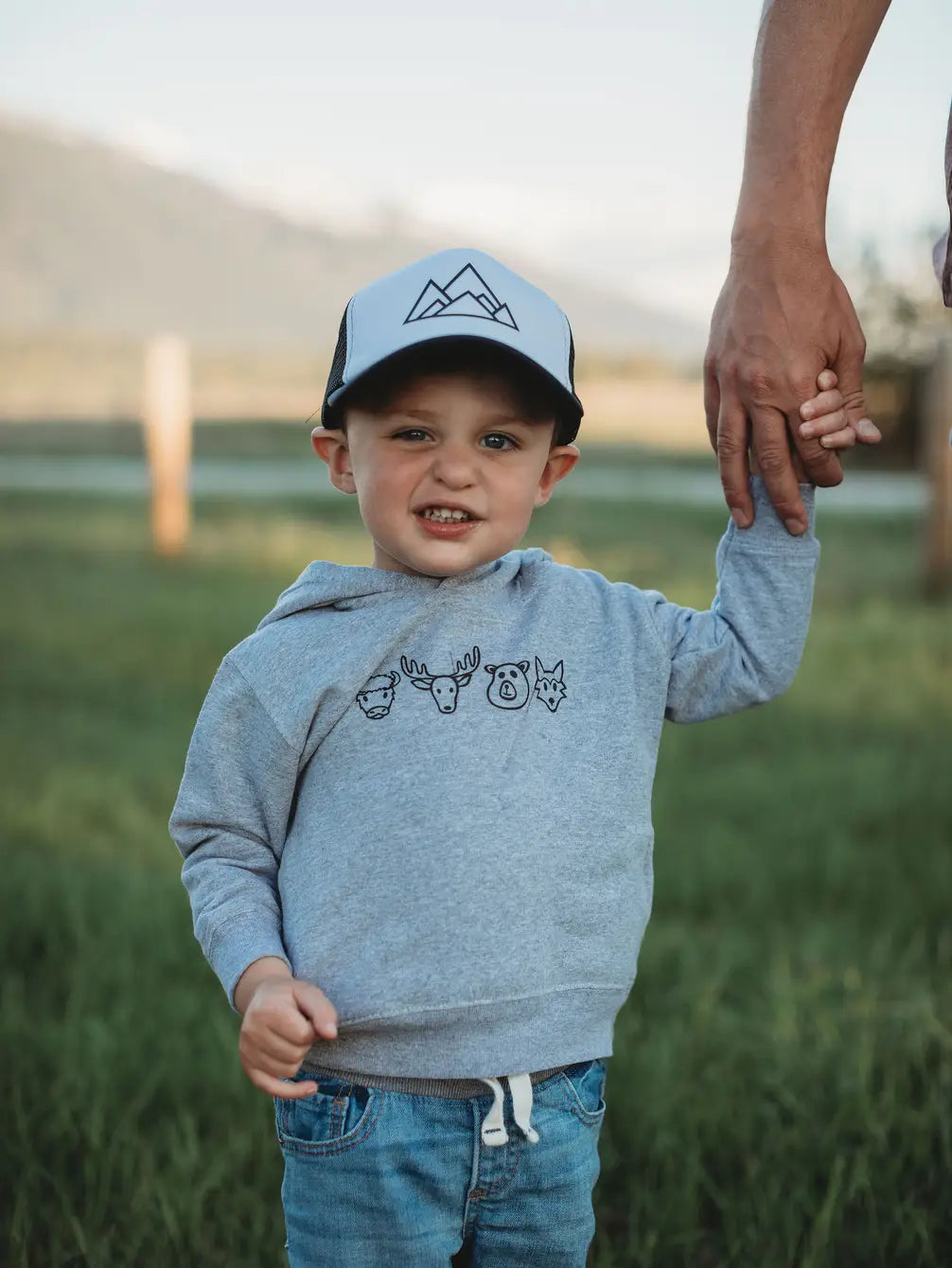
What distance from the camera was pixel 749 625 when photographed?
1692 mm

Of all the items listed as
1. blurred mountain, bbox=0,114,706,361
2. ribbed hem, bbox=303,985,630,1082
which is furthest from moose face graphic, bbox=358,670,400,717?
blurred mountain, bbox=0,114,706,361

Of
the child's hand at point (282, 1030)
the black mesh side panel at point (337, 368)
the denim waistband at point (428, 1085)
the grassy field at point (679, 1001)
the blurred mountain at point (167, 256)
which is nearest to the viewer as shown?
the child's hand at point (282, 1030)

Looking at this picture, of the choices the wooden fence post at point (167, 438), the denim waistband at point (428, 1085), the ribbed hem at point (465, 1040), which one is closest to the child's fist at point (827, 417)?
the ribbed hem at point (465, 1040)

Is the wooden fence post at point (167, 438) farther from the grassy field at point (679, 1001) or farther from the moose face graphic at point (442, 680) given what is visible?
the moose face graphic at point (442, 680)

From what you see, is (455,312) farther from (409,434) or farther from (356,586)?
(356,586)

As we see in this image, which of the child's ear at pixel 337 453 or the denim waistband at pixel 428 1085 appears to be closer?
the denim waistband at pixel 428 1085

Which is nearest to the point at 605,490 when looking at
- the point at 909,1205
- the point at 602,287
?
the point at 909,1205

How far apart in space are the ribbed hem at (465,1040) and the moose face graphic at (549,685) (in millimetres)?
325

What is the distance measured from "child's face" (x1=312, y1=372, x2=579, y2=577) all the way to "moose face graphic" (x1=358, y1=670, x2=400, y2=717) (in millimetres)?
132

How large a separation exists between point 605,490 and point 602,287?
13939 cm

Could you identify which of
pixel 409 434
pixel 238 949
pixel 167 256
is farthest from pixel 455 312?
pixel 167 256

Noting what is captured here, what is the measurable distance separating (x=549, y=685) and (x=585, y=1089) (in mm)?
470

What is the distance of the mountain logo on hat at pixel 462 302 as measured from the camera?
5.07 ft

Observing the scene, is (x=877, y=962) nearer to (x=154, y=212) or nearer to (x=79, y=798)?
(x=79, y=798)
